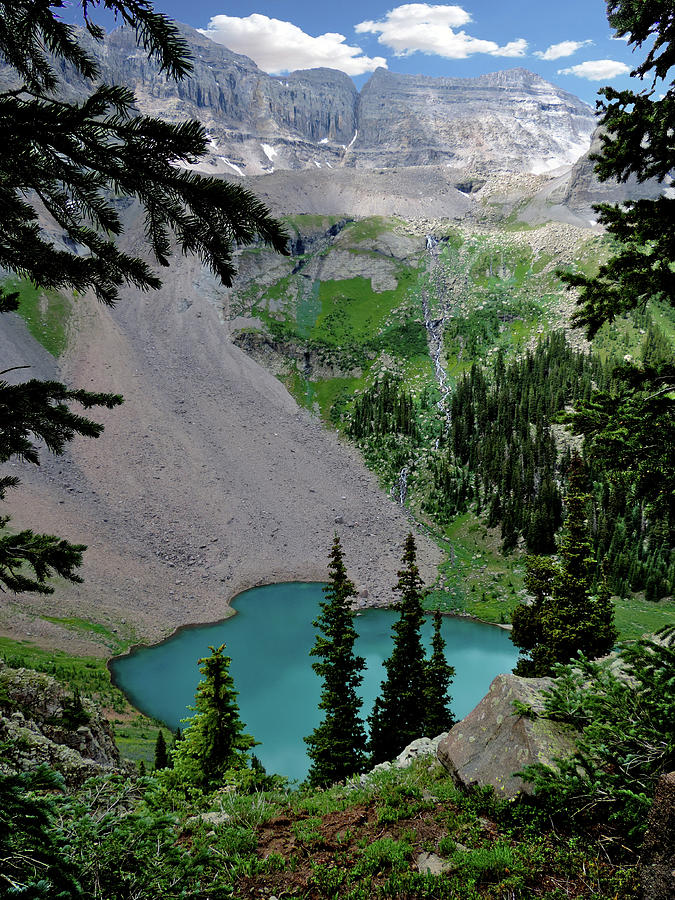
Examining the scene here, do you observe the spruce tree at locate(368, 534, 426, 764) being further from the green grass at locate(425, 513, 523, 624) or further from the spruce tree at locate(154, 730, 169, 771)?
the green grass at locate(425, 513, 523, 624)

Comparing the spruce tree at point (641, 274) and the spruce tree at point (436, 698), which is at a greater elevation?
the spruce tree at point (641, 274)

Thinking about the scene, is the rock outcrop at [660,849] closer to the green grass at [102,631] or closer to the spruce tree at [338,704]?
the spruce tree at [338,704]

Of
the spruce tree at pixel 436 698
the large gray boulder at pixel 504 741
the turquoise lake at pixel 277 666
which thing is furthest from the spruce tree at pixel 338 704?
the large gray boulder at pixel 504 741

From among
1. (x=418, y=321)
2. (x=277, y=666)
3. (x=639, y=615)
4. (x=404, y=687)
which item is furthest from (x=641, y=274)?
(x=418, y=321)

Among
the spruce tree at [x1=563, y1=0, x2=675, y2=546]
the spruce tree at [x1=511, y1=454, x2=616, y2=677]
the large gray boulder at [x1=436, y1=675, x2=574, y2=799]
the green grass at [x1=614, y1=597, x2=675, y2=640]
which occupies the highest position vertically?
the spruce tree at [x1=563, y1=0, x2=675, y2=546]

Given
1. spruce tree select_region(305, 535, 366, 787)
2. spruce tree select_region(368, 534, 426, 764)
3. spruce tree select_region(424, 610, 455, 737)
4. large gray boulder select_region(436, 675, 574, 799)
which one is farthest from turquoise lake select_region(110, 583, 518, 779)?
large gray boulder select_region(436, 675, 574, 799)

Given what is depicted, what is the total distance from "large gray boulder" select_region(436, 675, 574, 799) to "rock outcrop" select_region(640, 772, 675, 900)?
2523mm

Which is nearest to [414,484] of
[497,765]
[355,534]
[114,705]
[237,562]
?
[355,534]

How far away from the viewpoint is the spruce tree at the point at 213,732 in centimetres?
1584

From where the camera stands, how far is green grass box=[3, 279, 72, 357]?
83.4 metres

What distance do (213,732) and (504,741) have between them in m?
11.9

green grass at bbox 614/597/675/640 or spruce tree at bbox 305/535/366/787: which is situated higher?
spruce tree at bbox 305/535/366/787

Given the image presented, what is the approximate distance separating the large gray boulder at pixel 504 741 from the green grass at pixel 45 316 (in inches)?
A: 3655

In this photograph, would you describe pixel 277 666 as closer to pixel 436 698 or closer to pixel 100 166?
pixel 436 698
